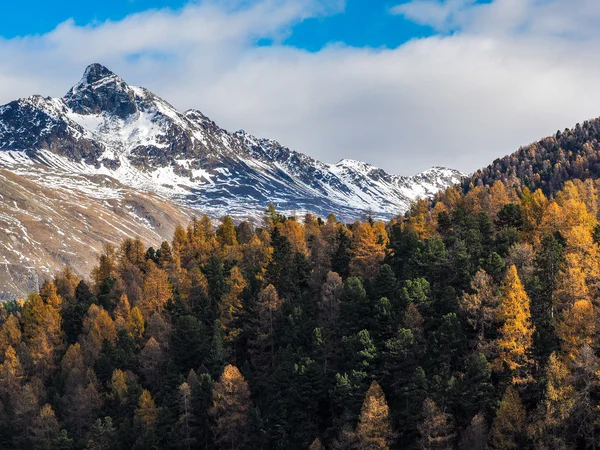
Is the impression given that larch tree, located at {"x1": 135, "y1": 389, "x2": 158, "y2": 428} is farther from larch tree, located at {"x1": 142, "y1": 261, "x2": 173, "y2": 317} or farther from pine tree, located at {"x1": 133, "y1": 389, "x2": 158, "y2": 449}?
larch tree, located at {"x1": 142, "y1": 261, "x2": 173, "y2": 317}

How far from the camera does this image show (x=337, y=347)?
90938 mm

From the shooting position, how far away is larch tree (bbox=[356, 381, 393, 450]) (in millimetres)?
73506

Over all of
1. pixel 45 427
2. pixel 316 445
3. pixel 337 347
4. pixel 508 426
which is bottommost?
pixel 45 427

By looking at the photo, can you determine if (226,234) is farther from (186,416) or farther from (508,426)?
(508,426)


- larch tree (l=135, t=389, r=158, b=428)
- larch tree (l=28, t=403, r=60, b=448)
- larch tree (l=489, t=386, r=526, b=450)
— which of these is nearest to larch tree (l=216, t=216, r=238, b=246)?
larch tree (l=135, t=389, r=158, b=428)

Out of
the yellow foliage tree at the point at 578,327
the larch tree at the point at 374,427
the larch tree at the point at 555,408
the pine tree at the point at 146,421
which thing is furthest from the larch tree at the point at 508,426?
the pine tree at the point at 146,421

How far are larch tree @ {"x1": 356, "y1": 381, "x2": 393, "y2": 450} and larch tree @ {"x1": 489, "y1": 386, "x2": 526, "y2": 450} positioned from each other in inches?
536

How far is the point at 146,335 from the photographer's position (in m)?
117

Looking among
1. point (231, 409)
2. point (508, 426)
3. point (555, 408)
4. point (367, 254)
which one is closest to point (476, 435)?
point (508, 426)

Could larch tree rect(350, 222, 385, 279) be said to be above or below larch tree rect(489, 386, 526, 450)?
above

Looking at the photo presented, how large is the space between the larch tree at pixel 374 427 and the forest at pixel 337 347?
28 centimetres

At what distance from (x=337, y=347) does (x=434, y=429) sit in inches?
927

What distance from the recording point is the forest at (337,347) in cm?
7188

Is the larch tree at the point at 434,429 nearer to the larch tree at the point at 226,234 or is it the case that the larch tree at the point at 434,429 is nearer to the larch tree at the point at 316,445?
the larch tree at the point at 316,445
